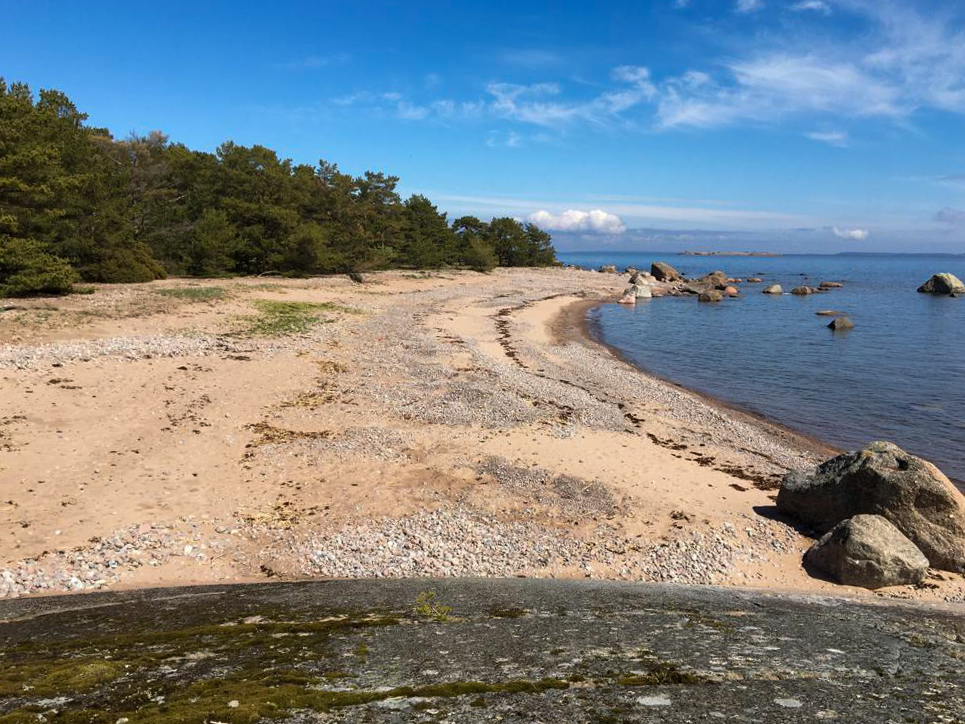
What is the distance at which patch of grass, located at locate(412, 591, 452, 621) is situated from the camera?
6.66 meters

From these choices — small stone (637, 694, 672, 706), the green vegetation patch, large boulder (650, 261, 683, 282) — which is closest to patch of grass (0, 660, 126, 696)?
small stone (637, 694, 672, 706)

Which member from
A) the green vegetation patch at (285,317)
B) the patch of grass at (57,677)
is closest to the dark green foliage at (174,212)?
the green vegetation patch at (285,317)

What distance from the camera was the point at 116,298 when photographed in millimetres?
31328

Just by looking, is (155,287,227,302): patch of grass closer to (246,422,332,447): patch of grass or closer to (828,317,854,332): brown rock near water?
(246,422,332,447): patch of grass

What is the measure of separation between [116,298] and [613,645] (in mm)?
34102

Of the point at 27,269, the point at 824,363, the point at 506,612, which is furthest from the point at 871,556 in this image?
the point at 27,269

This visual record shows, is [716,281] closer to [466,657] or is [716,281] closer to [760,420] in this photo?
[760,420]

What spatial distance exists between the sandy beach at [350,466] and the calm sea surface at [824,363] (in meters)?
3.45

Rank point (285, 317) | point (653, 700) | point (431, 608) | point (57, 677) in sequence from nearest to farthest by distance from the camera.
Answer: point (653, 700) → point (57, 677) → point (431, 608) → point (285, 317)

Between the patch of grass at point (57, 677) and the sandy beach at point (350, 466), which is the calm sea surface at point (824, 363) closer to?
the sandy beach at point (350, 466)

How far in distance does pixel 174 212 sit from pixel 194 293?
1620 centimetres

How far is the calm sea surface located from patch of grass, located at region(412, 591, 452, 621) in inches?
717

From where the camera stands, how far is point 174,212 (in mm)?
46875

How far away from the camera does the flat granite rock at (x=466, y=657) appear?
13.5ft
